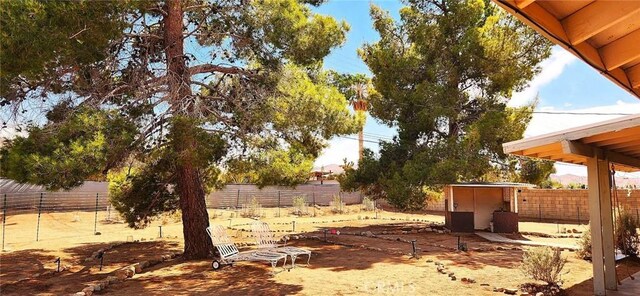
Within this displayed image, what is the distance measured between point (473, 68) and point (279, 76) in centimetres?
1004

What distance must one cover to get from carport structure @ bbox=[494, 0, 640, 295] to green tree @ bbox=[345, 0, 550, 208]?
25.6 ft

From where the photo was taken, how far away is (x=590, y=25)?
2980mm

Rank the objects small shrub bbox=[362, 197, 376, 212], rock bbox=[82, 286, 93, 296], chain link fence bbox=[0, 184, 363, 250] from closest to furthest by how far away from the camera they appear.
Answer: rock bbox=[82, 286, 93, 296]
chain link fence bbox=[0, 184, 363, 250]
small shrub bbox=[362, 197, 376, 212]

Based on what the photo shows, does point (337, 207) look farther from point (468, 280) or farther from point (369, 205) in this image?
point (468, 280)

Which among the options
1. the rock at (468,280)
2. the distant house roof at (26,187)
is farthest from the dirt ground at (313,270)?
the distant house roof at (26,187)

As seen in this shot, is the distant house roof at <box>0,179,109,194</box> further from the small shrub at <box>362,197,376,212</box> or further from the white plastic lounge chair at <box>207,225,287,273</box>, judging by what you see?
the small shrub at <box>362,197,376,212</box>

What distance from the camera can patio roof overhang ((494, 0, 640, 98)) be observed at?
2.81 meters

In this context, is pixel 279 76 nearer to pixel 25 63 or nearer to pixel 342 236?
pixel 25 63

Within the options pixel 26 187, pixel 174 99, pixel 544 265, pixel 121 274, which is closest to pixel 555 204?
pixel 544 265

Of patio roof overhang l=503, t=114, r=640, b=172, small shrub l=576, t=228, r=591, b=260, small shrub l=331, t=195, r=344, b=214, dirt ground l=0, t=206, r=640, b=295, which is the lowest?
dirt ground l=0, t=206, r=640, b=295

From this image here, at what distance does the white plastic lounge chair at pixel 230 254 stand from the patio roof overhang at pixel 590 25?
6022 mm

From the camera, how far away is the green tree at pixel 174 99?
21.1 ft

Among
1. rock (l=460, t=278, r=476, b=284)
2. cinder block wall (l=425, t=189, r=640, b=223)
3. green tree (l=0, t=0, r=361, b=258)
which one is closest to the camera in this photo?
green tree (l=0, t=0, r=361, b=258)

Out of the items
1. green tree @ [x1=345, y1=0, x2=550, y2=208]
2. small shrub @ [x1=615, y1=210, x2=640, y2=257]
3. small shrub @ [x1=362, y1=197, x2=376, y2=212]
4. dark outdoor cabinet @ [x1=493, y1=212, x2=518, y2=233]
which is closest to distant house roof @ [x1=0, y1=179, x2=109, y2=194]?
green tree @ [x1=345, y1=0, x2=550, y2=208]
